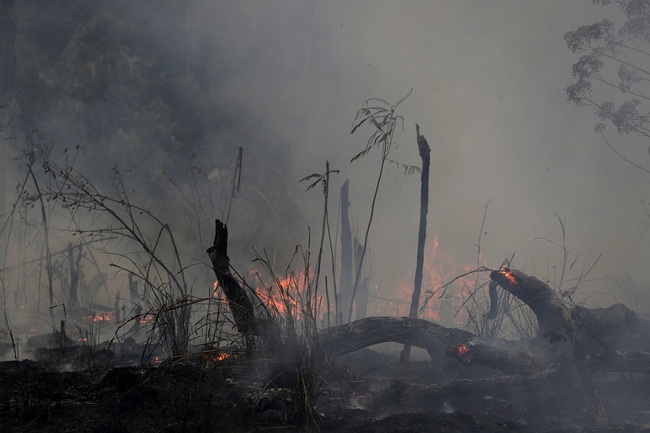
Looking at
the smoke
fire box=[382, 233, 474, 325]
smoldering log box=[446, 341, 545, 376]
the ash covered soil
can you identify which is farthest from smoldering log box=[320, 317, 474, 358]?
the smoke

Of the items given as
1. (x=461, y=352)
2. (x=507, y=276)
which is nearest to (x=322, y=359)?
(x=461, y=352)

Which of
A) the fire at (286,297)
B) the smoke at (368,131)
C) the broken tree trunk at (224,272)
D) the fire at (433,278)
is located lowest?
the fire at (286,297)

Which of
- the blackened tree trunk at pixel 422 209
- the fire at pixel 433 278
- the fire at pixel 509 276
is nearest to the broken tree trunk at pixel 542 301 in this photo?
the fire at pixel 509 276

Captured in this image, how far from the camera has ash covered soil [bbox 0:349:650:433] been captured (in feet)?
13.6

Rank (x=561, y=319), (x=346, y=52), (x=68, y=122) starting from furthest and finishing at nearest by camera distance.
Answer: (x=346, y=52) → (x=68, y=122) → (x=561, y=319)

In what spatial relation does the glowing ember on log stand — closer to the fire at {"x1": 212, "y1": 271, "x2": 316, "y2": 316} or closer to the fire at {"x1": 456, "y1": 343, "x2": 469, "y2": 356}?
the fire at {"x1": 456, "y1": 343, "x2": 469, "y2": 356}

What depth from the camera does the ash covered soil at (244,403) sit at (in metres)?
4.15

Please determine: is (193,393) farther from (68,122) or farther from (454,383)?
(68,122)

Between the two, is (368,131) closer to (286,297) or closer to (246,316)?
(286,297)

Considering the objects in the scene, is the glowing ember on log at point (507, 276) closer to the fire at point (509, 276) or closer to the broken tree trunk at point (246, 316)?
the fire at point (509, 276)

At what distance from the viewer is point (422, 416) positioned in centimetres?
467

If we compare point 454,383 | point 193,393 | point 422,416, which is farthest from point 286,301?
point 454,383

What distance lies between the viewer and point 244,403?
476 centimetres

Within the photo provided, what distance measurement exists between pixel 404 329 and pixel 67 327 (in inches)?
289
